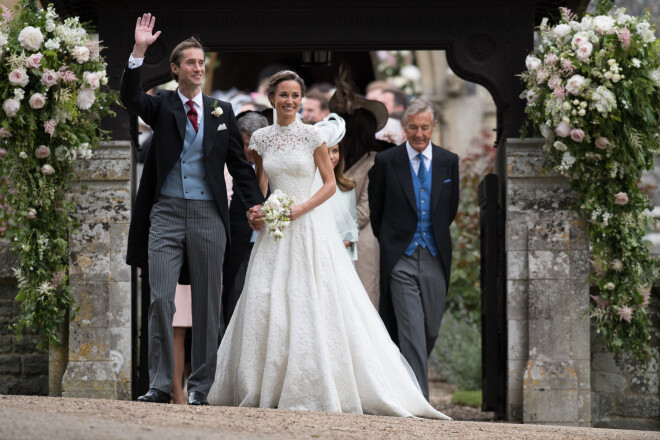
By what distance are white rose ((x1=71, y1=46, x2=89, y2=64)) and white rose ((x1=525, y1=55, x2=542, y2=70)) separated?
3.02m

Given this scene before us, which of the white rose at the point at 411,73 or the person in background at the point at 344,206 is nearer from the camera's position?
the person in background at the point at 344,206

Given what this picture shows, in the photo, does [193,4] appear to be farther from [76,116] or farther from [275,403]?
[275,403]

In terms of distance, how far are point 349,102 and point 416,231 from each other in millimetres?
1558

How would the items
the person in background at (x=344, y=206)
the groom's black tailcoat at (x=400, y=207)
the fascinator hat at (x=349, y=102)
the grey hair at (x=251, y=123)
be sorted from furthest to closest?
the fascinator hat at (x=349, y=102), the grey hair at (x=251, y=123), the person in background at (x=344, y=206), the groom's black tailcoat at (x=400, y=207)

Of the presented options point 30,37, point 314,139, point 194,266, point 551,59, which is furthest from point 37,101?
point 551,59

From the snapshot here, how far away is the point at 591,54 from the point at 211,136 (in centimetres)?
282

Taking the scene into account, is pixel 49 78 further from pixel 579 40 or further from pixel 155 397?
pixel 579 40

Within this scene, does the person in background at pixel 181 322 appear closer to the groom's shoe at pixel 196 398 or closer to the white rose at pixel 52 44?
the groom's shoe at pixel 196 398

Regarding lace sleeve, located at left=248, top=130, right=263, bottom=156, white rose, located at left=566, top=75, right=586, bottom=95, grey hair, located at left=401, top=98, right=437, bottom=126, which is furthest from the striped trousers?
white rose, located at left=566, top=75, right=586, bottom=95

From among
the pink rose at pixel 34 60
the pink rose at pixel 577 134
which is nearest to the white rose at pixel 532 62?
the pink rose at pixel 577 134

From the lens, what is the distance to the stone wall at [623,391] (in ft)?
28.0

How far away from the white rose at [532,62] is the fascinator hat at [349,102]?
4.32ft

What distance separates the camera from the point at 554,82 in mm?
7871

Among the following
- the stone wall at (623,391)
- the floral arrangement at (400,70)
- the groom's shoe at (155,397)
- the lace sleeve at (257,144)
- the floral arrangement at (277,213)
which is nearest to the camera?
the groom's shoe at (155,397)
